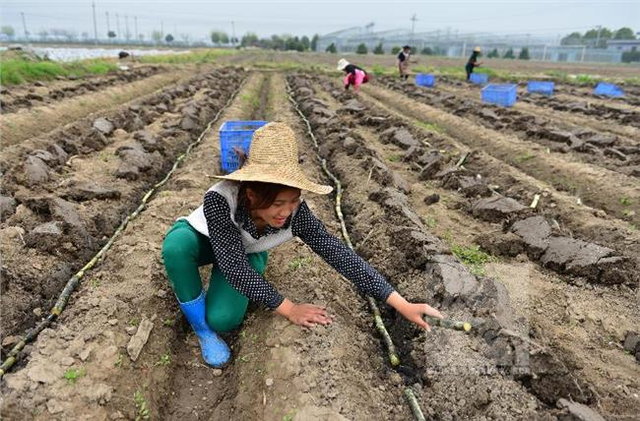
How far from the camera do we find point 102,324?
120 inches

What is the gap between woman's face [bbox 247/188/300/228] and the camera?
2572 mm

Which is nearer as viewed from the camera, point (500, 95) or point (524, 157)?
point (524, 157)

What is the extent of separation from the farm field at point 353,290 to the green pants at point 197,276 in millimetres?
205

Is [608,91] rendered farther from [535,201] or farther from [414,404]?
[414,404]

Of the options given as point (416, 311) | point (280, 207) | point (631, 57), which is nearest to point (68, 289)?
point (280, 207)

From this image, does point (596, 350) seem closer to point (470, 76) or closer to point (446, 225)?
point (446, 225)

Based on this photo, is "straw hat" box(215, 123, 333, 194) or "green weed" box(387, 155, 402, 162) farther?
"green weed" box(387, 155, 402, 162)

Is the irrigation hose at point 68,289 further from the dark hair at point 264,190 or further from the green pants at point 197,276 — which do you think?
the dark hair at point 264,190

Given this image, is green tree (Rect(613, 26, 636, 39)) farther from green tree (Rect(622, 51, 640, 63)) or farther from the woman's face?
the woman's face

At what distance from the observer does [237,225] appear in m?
2.80

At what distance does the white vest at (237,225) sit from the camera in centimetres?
268

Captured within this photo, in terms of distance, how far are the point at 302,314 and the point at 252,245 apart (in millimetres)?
551

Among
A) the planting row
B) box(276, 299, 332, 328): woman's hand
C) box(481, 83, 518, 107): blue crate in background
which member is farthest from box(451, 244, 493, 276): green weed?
box(481, 83, 518, 107): blue crate in background

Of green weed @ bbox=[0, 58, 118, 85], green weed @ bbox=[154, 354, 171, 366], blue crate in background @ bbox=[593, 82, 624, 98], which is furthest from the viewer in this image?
blue crate in background @ bbox=[593, 82, 624, 98]
